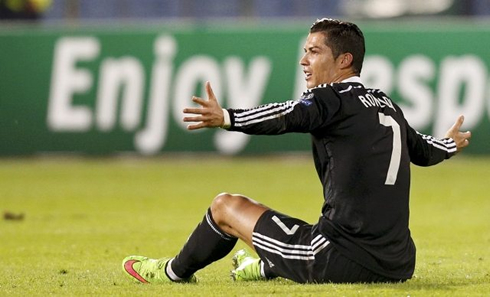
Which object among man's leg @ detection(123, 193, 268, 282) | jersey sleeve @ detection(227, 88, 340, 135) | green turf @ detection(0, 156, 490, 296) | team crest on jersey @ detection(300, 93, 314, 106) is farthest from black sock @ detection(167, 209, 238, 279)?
team crest on jersey @ detection(300, 93, 314, 106)

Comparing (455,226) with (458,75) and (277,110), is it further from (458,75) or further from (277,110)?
(458,75)

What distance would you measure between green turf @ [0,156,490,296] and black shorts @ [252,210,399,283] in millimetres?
80

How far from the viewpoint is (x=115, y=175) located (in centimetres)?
1658

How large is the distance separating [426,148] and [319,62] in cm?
→ 89

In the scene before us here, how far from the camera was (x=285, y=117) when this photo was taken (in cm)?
618

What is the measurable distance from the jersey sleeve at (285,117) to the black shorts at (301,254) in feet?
2.00

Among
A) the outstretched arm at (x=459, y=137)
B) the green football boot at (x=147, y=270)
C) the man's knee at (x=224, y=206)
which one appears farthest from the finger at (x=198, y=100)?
the outstretched arm at (x=459, y=137)

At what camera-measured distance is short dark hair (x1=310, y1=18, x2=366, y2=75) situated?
6.60m

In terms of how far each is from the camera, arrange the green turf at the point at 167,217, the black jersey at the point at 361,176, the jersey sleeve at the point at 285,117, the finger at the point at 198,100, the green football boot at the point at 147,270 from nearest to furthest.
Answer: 1. the finger at the point at 198,100
2. the jersey sleeve at the point at 285,117
3. the black jersey at the point at 361,176
4. the green turf at the point at 167,217
5. the green football boot at the point at 147,270

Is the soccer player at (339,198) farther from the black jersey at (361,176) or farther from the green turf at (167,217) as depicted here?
the green turf at (167,217)

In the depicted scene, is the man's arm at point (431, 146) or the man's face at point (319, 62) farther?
the man's arm at point (431, 146)

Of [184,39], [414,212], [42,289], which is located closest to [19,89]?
[184,39]

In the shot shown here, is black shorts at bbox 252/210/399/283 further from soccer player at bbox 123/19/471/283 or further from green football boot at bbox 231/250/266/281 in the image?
green football boot at bbox 231/250/266/281

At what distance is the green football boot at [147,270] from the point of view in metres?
6.98
